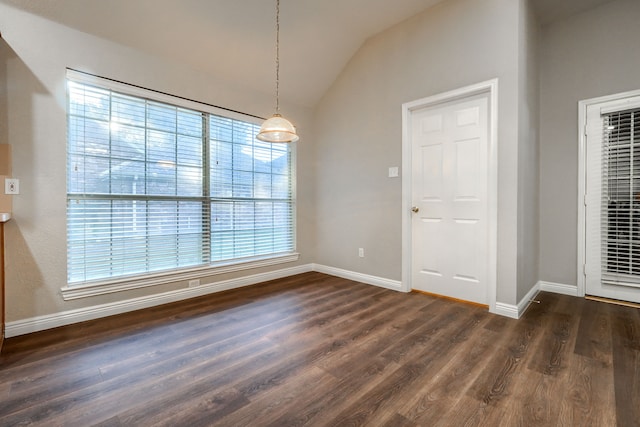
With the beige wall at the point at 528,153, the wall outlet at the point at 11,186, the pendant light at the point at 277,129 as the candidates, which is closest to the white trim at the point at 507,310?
the beige wall at the point at 528,153

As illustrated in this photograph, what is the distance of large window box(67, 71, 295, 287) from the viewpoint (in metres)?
2.65

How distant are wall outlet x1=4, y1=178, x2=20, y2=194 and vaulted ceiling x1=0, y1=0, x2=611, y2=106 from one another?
55.7 inches

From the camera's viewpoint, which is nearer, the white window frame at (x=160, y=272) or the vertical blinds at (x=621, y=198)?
the white window frame at (x=160, y=272)

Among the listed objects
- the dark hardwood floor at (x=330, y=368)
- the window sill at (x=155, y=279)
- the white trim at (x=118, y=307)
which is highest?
the window sill at (x=155, y=279)

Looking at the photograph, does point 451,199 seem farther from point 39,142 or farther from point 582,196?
point 39,142

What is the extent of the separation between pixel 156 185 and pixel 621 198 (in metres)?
5.04

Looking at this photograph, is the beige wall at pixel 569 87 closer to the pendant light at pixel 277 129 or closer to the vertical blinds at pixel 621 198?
the vertical blinds at pixel 621 198

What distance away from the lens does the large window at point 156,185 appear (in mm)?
2652

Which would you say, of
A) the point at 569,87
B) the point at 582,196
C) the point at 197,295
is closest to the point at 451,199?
the point at 582,196

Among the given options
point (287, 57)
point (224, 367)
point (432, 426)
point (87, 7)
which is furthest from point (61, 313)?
point (287, 57)

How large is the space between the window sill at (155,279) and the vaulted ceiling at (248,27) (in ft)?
7.72

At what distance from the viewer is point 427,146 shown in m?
3.34

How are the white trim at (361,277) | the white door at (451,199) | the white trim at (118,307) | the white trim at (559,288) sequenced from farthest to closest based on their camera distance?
the white trim at (361,277)
the white trim at (559,288)
the white door at (451,199)
the white trim at (118,307)

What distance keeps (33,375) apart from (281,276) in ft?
8.89
